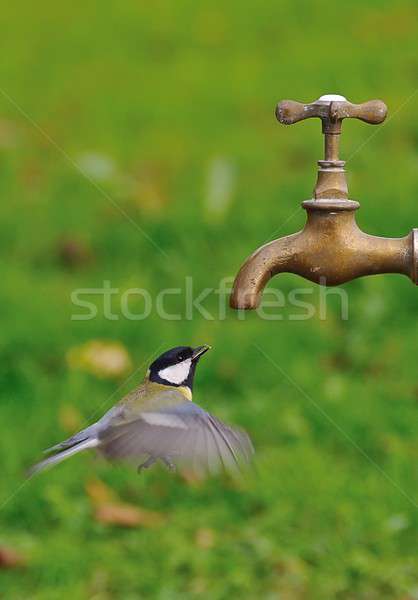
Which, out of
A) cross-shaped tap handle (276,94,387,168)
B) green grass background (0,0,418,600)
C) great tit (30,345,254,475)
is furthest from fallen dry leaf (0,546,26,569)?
cross-shaped tap handle (276,94,387,168)

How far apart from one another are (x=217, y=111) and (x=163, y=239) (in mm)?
1420

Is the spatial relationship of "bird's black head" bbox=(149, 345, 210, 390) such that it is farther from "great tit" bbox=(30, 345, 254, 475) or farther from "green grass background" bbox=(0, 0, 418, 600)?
"green grass background" bbox=(0, 0, 418, 600)

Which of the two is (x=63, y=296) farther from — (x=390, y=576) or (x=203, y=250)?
(x=390, y=576)

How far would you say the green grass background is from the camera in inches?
153

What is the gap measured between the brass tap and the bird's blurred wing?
0.29m

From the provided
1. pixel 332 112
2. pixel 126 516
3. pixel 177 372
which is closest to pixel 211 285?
pixel 126 516

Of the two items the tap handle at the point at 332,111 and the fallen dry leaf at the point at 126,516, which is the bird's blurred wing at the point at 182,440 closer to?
the tap handle at the point at 332,111

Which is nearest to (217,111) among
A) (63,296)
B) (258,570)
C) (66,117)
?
(66,117)

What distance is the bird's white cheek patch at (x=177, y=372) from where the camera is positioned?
110 inches

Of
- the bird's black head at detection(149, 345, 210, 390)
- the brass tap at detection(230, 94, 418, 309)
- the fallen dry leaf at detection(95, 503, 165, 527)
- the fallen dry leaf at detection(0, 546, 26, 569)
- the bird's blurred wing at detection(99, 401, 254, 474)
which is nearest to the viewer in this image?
the bird's blurred wing at detection(99, 401, 254, 474)

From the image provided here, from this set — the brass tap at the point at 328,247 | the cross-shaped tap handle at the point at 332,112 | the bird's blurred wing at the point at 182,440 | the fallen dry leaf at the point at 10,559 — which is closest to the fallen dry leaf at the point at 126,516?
the fallen dry leaf at the point at 10,559

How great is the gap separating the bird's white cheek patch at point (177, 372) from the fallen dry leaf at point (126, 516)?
136 cm

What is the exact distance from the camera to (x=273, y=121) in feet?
21.8

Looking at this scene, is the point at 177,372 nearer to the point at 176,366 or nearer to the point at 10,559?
the point at 176,366
